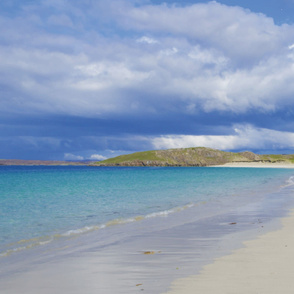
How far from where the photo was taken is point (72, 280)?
9.32 m

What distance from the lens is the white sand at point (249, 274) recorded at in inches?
314

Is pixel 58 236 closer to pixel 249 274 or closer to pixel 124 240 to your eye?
pixel 124 240

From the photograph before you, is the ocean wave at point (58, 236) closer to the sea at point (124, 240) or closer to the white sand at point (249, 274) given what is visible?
the sea at point (124, 240)

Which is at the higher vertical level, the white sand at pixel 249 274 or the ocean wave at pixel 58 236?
the ocean wave at pixel 58 236

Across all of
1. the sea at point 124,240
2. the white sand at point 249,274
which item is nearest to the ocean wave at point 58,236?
the sea at point 124,240

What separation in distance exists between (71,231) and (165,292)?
11.2 metres

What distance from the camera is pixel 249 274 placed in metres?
9.09

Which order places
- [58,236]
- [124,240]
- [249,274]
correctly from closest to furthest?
[249,274] → [124,240] → [58,236]

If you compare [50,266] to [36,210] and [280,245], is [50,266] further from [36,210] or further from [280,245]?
[36,210]

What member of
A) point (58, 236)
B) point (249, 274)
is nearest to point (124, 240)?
point (58, 236)

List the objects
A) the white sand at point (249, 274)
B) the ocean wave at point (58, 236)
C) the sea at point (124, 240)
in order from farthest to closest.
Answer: the ocean wave at point (58, 236)
the sea at point (124, 240)
the white sand at point (249, 274)

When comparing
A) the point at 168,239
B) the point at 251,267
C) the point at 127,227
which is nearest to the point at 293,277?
the point at 251,267

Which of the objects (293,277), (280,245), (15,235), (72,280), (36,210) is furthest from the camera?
(36,210)

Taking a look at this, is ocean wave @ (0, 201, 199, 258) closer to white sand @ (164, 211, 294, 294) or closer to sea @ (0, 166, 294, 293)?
sea @ (0, 166, 294, 293)
